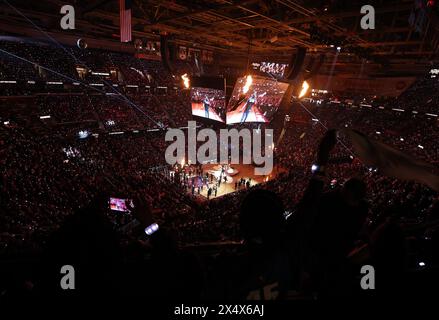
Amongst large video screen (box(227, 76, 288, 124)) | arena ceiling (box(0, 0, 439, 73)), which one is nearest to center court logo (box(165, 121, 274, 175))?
large video screen (box(227, 76, 288, 124))

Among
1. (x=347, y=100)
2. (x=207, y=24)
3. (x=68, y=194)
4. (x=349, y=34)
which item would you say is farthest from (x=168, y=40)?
(x=347, y=100)

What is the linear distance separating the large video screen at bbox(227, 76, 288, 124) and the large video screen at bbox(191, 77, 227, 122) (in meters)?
0.44

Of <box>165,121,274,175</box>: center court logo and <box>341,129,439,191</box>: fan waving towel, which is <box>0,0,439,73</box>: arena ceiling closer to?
<box>341,129,439,191</box>: fan waving towel

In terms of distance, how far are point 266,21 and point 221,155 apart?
21579mm

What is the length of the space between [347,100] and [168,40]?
17.5m

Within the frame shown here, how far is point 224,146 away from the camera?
95.7ft

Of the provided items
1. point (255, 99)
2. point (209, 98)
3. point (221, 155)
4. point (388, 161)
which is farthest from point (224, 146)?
point (388, 161)

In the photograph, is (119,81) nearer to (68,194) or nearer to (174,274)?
(68,194)

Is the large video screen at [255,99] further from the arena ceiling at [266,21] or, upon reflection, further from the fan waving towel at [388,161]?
the fan waving towel at [388,161]

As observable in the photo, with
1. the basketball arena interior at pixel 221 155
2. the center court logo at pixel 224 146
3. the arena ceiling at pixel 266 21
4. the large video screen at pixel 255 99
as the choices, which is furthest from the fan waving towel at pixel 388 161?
the center court logo at pixel 224 146

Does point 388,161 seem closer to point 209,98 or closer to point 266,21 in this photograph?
Result: point 266,21

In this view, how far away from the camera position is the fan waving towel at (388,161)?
92.9 inches

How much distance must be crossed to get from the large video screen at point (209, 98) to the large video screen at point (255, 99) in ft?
1.46
